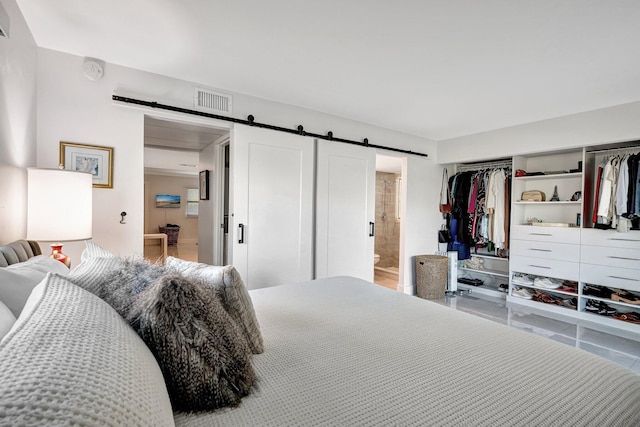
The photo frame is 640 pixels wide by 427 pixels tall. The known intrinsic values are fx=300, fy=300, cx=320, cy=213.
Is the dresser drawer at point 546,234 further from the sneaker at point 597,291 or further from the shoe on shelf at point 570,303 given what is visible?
the shoe on shelf at point 570,303

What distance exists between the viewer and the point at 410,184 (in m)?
4.63

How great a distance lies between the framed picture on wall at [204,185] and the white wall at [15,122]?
217 cm

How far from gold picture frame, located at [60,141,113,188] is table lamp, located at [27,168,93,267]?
2.40ft

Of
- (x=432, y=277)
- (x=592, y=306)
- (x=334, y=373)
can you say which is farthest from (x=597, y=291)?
(x=334, y=373)

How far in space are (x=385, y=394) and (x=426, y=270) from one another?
12.3 feet

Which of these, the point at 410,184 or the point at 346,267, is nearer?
the point at 346,267

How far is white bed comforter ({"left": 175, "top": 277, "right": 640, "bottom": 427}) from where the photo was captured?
2.73 feet

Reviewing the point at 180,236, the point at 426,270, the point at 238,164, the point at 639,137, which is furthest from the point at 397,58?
the point at 180,236

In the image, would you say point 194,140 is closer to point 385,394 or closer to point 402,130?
point 402,130

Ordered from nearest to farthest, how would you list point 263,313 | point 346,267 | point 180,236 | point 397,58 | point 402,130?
point 263,313, point 397,58, point 346,267, point 402,130, point 180,236

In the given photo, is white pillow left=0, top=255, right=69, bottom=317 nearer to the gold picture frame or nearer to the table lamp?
the table lamp

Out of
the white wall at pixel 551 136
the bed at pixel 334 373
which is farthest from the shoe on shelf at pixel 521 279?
the bed at pixel 334 373

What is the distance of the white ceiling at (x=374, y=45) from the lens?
178 centimetres

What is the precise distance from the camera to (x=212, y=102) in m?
2.92
